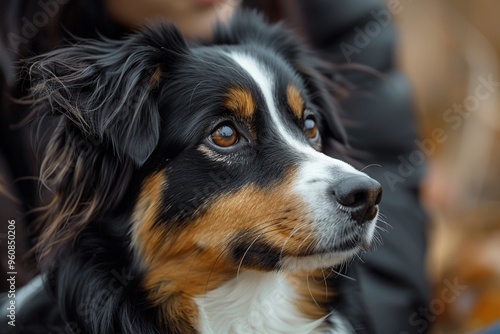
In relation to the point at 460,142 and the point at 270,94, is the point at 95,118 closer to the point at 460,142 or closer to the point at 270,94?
the point at 270,94

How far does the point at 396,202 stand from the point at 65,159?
165cm

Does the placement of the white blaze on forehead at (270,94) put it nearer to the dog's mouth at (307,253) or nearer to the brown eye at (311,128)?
the brown eye at (311,128)

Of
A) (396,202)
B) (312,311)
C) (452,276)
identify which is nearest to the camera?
(312,311)

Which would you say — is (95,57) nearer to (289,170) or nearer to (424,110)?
(289,170)

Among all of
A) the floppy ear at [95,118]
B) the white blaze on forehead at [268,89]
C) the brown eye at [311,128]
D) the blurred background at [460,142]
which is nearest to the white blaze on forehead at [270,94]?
the white blaze on forehead at [268,89]

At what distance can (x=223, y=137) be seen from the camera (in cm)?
221

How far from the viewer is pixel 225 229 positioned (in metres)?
2.14

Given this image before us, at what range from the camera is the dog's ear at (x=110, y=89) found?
2.07 m

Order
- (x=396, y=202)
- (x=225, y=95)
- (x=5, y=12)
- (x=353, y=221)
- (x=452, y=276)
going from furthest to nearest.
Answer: (x=452, y=276) → (x=396, y=202) → (x=5, y=12) → (x=225, y=95) → (x=353, y=221)

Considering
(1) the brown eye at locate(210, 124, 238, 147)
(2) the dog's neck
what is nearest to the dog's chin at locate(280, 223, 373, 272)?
(2) the dog's neck

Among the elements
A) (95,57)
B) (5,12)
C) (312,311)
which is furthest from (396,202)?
(5,12)

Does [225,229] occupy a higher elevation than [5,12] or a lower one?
lower

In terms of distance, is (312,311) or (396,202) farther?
(396,202)

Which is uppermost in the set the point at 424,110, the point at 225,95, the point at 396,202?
the point at 225,95
